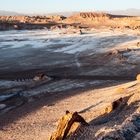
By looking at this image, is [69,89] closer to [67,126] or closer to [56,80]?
[56,80]

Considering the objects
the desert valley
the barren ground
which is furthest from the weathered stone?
the barren ground

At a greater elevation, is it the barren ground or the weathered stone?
the weathered stone

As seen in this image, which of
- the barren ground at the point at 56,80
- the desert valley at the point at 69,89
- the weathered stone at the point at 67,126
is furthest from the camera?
the barren ground at the point at 56,80

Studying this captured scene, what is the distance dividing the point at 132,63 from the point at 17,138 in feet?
52.9

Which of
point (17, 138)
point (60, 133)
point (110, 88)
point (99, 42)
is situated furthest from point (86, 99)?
point (99, 42)

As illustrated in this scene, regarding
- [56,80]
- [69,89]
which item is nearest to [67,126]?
[69,89]

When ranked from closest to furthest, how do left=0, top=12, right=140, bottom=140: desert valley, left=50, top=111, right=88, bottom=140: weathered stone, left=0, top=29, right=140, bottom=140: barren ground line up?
left=50, top=111, right=88, bottom=140: weathered stone, left=0, top=12, right=140, bottom=140: desert valley, left=0, top=29, right=140, bottom=140: barren ground

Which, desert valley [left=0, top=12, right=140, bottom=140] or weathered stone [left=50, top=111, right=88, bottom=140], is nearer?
weathered stone [left=50, top=111, right=88, bottom=140]

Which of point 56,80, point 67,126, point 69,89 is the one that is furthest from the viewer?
point 56,80

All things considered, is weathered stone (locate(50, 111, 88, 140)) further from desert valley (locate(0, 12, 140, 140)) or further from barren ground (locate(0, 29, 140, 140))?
barren ground (locate(0, 29, 140, 140))

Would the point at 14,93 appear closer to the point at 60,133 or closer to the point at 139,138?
the point at 60,133

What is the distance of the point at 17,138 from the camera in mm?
14469

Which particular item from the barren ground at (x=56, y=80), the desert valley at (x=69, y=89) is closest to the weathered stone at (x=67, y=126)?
the desert valley at (x=69, y=89)

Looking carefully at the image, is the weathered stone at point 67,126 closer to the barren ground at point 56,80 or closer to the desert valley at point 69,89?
the desert valley at point 69,89
